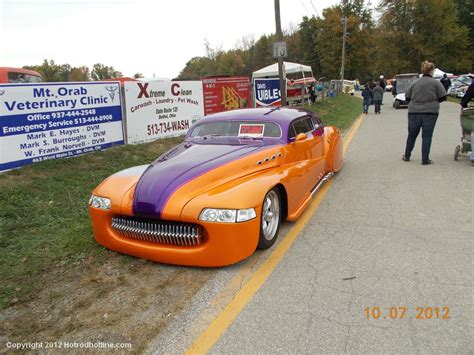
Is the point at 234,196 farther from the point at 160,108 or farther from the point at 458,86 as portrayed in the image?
the point at 458,86

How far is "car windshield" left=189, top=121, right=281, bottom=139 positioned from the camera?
5156 mm

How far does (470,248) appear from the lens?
156 inches

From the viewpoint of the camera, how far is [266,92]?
1689cm

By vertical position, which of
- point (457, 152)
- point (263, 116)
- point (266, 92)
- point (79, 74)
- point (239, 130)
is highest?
point (79, 74)

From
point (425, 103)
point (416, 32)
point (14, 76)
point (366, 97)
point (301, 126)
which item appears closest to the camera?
point (301, 126)

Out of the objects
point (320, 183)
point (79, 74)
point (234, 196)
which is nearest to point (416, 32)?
point (320, 183)

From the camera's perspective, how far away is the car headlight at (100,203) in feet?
13.1

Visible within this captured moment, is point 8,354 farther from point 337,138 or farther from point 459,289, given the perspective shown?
point 337,138

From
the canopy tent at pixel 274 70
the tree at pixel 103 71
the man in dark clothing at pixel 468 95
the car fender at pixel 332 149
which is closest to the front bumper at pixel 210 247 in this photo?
the car fender at pixel 332 149

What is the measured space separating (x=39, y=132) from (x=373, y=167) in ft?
21.5

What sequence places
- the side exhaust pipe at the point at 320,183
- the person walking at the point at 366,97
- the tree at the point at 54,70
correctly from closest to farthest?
the side exhaust pipe at the point at 320,183 → the person walking at the point at 366,97 → the tree at the point at 54,70

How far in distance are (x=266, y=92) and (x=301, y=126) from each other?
1149cm

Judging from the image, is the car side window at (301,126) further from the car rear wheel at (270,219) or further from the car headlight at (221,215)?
the car headlight at (221,215)

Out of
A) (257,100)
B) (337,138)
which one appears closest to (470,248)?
(337,138)
